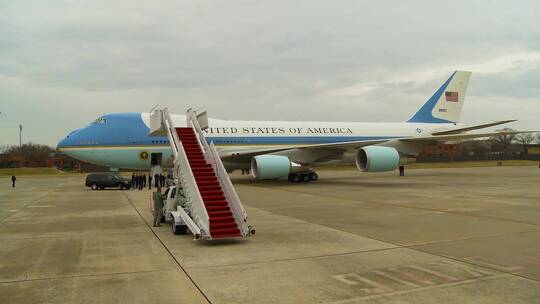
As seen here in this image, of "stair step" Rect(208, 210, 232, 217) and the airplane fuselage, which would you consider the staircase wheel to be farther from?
the airplane fuselage

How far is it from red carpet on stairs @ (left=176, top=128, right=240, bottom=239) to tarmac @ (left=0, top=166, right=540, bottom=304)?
293 mm

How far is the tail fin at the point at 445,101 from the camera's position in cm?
3316

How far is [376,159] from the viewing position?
72.7 feet

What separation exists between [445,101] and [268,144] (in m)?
15.3

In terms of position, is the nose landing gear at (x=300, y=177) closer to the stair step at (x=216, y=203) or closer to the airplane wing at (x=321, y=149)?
the airplane wing at (x=321, y=149)

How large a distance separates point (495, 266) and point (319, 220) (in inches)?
215

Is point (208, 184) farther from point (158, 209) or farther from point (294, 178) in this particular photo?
point (294, 178)

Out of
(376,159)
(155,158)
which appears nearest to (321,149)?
(376,159)

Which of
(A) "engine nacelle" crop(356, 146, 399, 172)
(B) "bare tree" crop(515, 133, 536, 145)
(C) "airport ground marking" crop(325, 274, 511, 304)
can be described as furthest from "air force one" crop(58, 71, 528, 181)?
(B) "bare tree" crop(515, 133, 536, 145)

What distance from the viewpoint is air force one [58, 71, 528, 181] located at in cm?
2275

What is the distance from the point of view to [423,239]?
9008 millimetres

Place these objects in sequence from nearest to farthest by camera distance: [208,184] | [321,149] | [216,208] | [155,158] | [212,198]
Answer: [216,208], [212,198], [208,184], [155,158], [321,149]

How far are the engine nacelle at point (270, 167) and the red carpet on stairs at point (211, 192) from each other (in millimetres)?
8730

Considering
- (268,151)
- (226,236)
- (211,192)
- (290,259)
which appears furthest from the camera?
(268,151)
